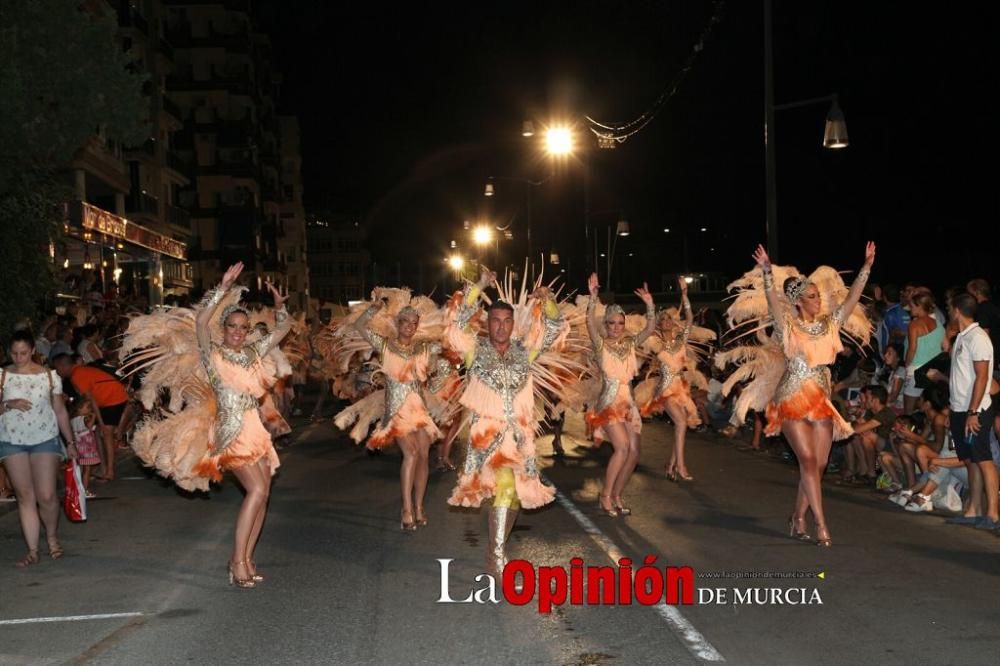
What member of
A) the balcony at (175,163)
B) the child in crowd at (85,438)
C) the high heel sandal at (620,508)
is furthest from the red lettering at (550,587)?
the balcony at (175,163)

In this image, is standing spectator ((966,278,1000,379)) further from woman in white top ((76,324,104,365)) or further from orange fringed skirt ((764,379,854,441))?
woman in white top ((76,324,104,365))

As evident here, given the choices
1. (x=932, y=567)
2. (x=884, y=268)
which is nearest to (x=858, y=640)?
(x=932, y=567)

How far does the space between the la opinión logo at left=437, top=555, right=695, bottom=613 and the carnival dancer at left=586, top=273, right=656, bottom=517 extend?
8.79 ft

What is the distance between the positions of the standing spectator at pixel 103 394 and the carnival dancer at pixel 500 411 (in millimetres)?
7394

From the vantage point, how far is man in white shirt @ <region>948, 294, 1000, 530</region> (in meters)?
10.4

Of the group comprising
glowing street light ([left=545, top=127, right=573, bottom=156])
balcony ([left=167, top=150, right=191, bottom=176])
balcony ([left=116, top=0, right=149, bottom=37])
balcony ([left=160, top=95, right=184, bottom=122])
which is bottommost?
glowing street light ([left=545, top=127, right=573, bottom=156])

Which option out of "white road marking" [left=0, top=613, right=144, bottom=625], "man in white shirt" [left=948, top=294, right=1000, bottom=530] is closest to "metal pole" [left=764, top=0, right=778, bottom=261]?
"man in white shirt" [left=948, top=294, right=1000, bottom=530]

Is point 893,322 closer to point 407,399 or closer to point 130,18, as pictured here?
point 407,399

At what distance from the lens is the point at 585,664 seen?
20.7 feet

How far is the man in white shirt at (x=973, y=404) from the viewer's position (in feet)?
34.0

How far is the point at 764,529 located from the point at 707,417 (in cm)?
1034

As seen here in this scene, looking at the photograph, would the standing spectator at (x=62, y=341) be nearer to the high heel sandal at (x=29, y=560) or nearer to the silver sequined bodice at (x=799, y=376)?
the high heel sandal at (x=29, y=560)

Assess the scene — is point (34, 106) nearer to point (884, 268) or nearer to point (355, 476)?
point (355, 476)

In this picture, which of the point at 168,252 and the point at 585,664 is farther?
the point at 168,252
